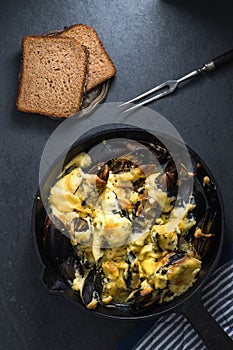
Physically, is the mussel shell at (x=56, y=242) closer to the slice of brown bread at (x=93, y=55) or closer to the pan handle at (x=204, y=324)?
the pan handle at (x=204, y=324)

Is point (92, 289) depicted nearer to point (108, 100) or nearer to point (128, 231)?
point (128, 231)

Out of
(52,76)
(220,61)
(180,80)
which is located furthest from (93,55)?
(220,61)

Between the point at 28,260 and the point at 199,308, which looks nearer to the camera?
the point at 199,308

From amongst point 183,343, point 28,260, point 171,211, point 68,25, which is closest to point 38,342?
point 28,260

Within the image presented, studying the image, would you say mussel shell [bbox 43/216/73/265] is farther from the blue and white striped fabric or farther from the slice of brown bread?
the slice of brown bread

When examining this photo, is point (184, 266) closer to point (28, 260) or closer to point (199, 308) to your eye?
point (199, 308)

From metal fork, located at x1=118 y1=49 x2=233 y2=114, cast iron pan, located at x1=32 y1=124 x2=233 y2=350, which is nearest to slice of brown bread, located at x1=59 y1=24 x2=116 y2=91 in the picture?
metal fork, located at x1=118 y1=49 x2=233 y2=114
